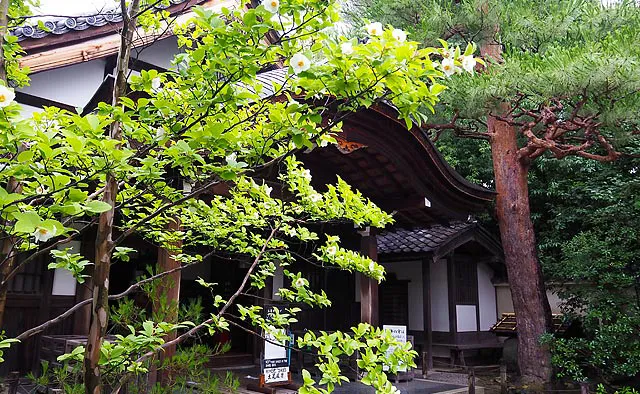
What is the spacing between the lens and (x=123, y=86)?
2398mm

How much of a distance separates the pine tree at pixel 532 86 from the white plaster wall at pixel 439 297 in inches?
134

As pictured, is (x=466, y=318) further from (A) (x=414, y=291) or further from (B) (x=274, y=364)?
(B) (x=274, y=364)

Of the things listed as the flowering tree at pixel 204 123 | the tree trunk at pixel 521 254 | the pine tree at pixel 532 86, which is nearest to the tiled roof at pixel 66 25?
the flowering tree at pixel 204 123

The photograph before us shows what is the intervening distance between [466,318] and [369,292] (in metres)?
6.77

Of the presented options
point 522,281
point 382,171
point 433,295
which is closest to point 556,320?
point 522,281

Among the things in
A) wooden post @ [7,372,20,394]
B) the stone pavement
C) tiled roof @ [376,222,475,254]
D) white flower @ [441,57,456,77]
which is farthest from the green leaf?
tiled roof @ [376,222,475,254]

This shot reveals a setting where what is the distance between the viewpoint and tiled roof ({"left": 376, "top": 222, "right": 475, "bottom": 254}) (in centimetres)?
1167

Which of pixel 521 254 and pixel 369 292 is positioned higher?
pixel 521 254

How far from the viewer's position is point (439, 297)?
1337 cm

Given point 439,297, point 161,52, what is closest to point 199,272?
point 161,52

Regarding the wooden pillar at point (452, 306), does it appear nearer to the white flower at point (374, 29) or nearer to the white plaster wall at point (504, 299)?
the white plaster wall at point (504, 299)

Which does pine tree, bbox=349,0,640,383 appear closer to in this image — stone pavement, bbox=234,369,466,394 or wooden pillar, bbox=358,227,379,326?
stone pavement, bbox=234,369,466,394

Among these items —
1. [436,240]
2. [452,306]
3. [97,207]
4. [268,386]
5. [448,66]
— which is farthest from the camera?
[452,306]

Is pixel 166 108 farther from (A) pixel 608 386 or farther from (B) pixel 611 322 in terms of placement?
(A) pixel 608 386
